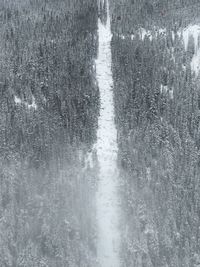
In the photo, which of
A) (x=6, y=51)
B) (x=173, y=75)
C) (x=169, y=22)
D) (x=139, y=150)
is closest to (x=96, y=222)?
(x=139, y=150)

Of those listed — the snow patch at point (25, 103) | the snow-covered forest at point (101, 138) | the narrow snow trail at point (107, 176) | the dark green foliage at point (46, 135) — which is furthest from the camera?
the snow patch at point (25, 103)

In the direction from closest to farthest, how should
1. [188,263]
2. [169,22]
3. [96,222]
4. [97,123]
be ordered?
[188,263] → [96,222] → [97,123] → [169,22]

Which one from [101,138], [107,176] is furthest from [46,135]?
[107,176]

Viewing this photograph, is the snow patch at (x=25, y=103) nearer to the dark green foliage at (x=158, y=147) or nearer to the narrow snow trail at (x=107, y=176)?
the narrow snow trail at (x=107, y=176)

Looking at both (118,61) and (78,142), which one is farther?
(118,61)

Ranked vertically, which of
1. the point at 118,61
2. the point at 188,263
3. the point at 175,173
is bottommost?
the point at 188,263

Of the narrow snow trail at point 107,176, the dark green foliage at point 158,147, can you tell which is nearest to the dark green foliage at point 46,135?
the narrow snow trail at point 107,176

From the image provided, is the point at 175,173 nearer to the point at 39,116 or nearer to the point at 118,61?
the point at 39,116
